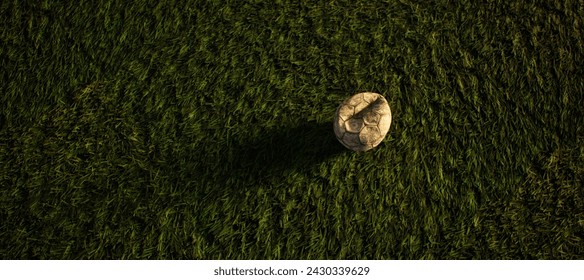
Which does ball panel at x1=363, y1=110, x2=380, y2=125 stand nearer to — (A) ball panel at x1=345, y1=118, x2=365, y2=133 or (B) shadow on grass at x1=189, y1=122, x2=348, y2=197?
(A) ball panel at x1=345, y1=118, x2=365, y2=133

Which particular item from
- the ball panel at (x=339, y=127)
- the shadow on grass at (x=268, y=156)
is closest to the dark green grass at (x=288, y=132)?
the shadow on grass at (x=268, y=156)

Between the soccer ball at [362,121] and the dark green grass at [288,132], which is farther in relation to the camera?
the dark green grass at [288,132]

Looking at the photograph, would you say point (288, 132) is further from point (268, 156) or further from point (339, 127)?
point (339, 127)

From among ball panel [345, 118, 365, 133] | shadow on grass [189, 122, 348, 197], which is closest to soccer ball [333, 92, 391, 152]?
ball panel [345, 118, 365, 133]

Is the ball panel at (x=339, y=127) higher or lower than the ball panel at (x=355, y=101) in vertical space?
lower

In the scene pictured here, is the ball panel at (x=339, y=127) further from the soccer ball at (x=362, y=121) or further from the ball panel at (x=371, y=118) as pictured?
the ball panel at (x=371, y=118)

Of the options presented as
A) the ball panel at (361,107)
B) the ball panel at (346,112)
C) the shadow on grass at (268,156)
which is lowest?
the shadow on grass at (268,156)

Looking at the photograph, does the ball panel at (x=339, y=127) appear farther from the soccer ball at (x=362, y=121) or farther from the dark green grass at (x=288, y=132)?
the dark green grass at (x=288, y=132)
